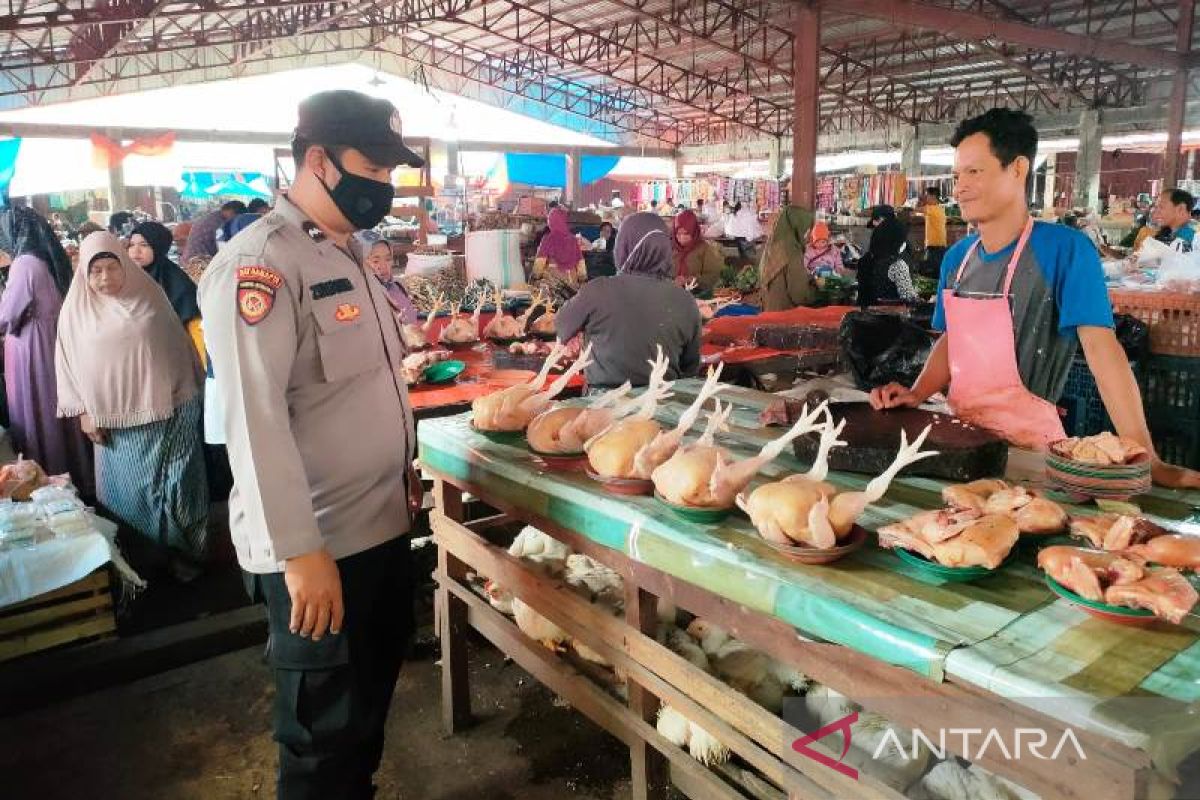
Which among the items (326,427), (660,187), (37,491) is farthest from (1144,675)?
(660,187)

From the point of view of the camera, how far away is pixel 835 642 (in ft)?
4.55

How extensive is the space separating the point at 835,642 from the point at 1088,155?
18787 millimetres

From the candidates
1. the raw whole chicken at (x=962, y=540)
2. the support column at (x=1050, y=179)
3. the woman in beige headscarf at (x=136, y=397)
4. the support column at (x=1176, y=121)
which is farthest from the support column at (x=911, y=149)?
the raw whole chicken at (x=962, y=540)

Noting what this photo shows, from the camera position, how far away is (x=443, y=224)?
1345cm

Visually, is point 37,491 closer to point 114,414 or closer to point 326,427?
point 114,414

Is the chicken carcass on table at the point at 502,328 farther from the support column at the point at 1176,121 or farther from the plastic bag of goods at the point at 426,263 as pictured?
the support column at the point at 1176,121

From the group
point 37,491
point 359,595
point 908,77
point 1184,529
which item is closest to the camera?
point 1184,529

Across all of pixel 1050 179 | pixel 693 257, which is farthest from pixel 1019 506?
pixel 1050 179

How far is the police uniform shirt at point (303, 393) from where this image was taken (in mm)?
1634

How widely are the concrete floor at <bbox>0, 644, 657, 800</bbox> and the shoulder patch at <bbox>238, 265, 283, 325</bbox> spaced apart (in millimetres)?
1647

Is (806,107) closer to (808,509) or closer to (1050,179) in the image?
(808,509)

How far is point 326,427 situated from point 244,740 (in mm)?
1692

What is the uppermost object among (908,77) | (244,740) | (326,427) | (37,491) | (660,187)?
(908,77)

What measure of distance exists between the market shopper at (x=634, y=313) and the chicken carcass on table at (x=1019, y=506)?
1.98 metres
